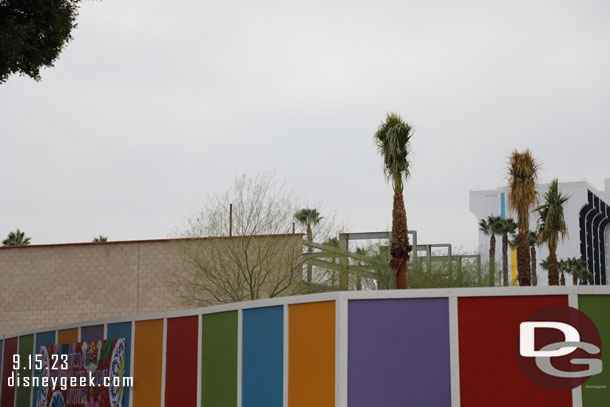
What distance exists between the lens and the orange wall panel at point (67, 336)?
20.5 meters

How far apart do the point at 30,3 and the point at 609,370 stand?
12.5 metres

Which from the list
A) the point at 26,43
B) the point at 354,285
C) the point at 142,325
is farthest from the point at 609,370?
the point at 354,285

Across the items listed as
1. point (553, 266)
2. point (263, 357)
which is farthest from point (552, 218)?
point (263, 357)

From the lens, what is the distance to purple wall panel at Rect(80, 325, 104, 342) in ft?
63.1

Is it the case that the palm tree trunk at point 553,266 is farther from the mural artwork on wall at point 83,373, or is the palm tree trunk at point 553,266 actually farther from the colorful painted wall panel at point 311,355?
the colorful painted wall panel at point 311,355

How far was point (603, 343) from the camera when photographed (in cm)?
1098

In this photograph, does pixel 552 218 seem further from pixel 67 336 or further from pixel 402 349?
pixel 402 349

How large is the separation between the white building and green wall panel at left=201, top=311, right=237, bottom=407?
384 ft

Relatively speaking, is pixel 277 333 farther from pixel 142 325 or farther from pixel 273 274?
pixel 273 274

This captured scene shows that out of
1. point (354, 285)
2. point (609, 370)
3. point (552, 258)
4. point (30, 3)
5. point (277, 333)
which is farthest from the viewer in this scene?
point (354, 285)

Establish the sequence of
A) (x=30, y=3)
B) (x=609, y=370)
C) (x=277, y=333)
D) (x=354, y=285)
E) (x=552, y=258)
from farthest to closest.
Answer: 1. (x=354, y=285)
2. (x=552, y=258)
3. (x=30, y=3)
4. (x=277, y=333)
5. (x=609, y=370)

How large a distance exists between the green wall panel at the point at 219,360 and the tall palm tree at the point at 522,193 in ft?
71.5

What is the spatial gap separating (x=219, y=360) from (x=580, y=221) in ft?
432

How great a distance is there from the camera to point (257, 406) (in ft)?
44.2
